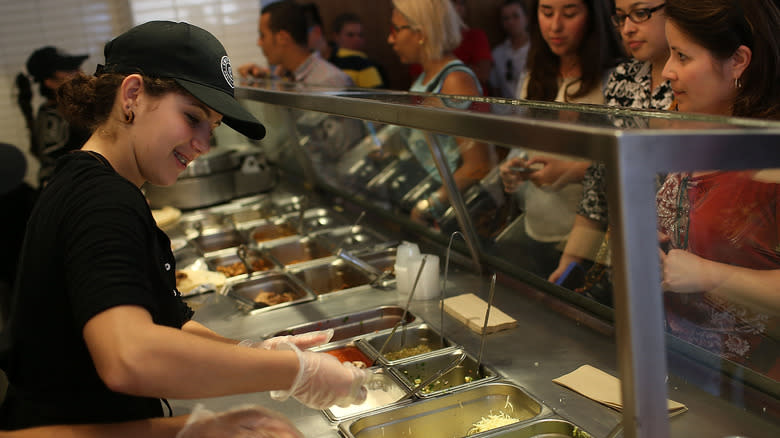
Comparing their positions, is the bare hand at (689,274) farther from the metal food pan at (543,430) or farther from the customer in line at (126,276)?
the customer in line at (126,276)

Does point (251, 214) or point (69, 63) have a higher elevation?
point (69, 63)

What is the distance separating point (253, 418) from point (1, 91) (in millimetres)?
6199

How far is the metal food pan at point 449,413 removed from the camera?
5.20 ft

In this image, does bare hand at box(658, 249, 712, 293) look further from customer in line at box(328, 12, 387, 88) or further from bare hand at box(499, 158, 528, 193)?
customer in line at box(328, 12, 387, 88)

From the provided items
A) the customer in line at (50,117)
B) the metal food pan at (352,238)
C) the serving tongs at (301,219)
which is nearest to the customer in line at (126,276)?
Result: the metal food pan at (352,238)

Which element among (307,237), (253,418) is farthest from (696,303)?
(307,237)

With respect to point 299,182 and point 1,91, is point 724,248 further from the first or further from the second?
point 1,91

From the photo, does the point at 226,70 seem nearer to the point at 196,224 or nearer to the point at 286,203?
the point at 196,224

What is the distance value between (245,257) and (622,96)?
5.76ft

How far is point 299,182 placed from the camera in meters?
4.23

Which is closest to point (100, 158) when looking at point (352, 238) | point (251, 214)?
point (352, 238)

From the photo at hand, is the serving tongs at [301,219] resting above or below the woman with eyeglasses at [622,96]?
below

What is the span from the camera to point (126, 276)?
100cm

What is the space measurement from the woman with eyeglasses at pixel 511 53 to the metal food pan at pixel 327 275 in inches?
155
